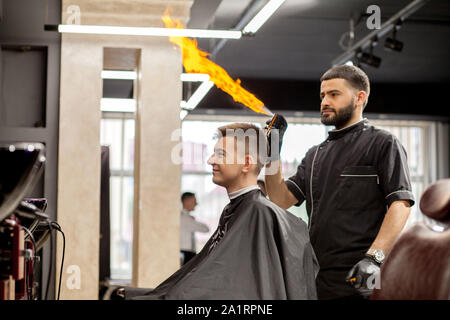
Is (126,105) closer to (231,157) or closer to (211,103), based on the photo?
(211,103)

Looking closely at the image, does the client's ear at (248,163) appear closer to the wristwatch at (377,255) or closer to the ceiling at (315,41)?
the wristwatch at (377,255)

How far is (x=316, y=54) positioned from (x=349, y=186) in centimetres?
591

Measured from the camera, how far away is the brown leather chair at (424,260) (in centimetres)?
143

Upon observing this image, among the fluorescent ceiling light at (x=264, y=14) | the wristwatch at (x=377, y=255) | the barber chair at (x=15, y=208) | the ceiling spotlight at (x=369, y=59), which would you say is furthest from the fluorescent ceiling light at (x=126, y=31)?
the ceiling spotlight at (x=369, y=59)

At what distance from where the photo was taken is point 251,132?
244 centimetres

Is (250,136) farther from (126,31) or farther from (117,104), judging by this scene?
(117,104)

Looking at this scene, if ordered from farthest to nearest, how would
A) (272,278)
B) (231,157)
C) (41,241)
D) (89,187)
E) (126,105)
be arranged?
(126,105) → (89,187) → (41,241) → (231,157) → (272,278)

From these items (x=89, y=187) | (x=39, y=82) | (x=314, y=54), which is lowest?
(x=89, y=187)

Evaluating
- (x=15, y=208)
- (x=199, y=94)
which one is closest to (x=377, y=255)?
(x=15, y=208)

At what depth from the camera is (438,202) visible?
4.80 feet
